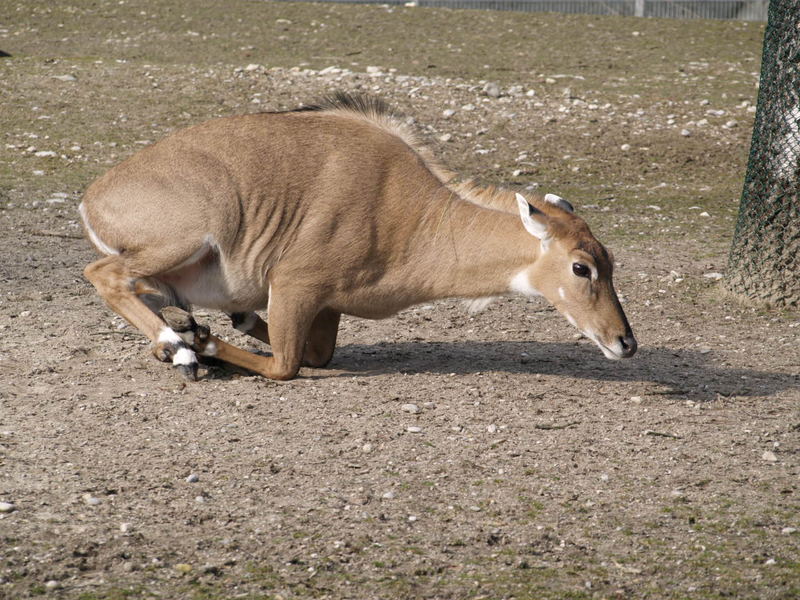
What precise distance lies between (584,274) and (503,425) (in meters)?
0.94

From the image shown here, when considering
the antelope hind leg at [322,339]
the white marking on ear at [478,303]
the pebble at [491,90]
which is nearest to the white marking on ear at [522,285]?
the white marking on ear at [478,303]

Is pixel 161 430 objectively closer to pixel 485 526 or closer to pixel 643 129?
pixel 485 526

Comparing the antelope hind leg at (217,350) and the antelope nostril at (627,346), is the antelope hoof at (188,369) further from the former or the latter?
the antelope nostril at (627,346)

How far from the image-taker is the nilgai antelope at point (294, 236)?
245 inches

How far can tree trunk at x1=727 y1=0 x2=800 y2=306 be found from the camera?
783 centimetres

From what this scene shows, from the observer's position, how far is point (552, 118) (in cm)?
1321

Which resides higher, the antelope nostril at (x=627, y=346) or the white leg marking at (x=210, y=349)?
the antelope nostril at (x=627, y=346)

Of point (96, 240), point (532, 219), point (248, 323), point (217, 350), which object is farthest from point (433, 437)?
point (96, 240)

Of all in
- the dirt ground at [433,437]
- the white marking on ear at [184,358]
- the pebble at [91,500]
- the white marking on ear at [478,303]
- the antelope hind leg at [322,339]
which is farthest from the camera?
the antelope hind leg at [322,339]

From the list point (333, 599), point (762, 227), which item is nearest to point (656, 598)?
point (333, 599)

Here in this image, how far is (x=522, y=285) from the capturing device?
6.19 m

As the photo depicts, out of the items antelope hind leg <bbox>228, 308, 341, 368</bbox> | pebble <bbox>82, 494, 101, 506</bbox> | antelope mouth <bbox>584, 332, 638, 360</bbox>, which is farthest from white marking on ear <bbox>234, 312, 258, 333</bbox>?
pebble <bbox>82, 494, 101, 506</bbox>

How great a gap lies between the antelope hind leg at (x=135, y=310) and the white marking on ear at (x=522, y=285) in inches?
69.5

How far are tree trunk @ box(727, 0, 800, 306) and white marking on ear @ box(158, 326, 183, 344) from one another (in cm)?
413
